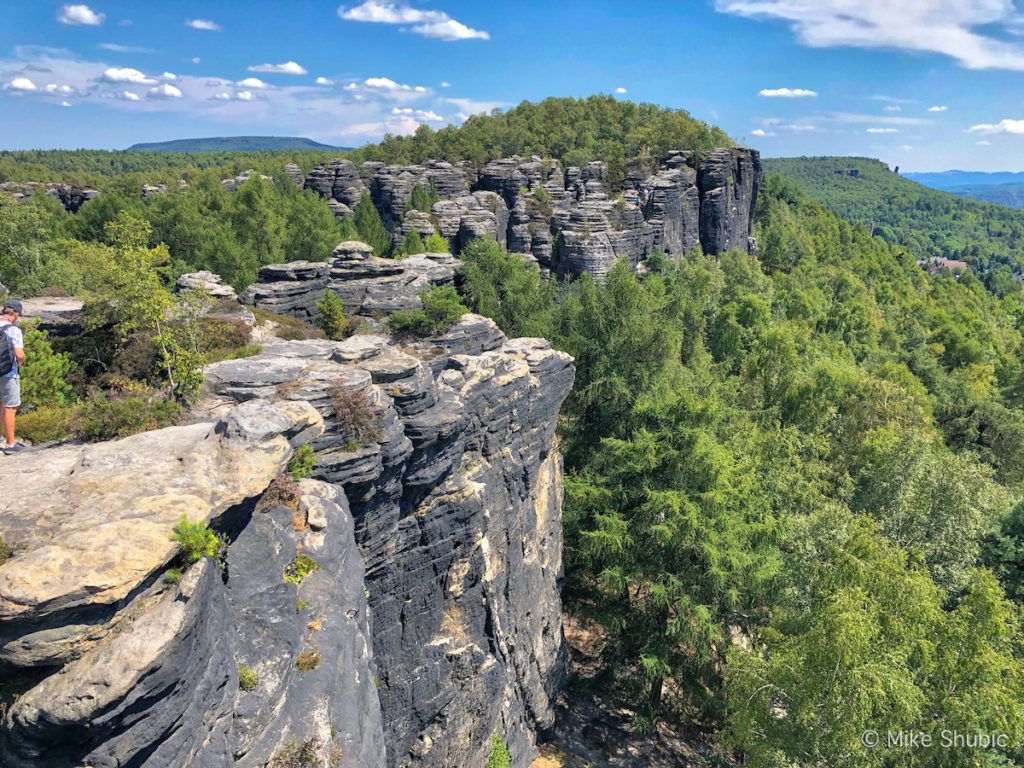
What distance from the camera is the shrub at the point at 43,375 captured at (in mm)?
13156

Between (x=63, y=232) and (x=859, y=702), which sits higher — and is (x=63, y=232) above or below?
above

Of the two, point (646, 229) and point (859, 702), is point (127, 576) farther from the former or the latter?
point (646, 229)

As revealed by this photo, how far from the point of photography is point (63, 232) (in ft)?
160

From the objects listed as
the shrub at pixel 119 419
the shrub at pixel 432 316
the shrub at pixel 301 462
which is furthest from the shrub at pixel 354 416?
the shrub at pixel 432 316

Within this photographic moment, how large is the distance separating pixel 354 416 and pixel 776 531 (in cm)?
1728

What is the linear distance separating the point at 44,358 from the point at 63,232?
151ft

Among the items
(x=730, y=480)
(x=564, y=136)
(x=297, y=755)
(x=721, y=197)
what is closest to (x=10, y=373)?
(x=297, y=755)

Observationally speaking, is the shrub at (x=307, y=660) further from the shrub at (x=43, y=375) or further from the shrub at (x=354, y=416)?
the shrub at (x=43, y=375)

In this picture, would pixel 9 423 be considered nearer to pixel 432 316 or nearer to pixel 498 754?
pixel 432 316

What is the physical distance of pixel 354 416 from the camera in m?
13.2

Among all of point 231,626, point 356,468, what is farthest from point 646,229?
point 231,626

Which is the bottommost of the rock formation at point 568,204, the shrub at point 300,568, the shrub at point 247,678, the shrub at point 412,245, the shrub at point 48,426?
the shrub at point 247,678

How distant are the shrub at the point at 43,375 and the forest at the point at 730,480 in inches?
2.4

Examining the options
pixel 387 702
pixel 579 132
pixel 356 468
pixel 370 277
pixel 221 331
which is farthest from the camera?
pixel 579 132
